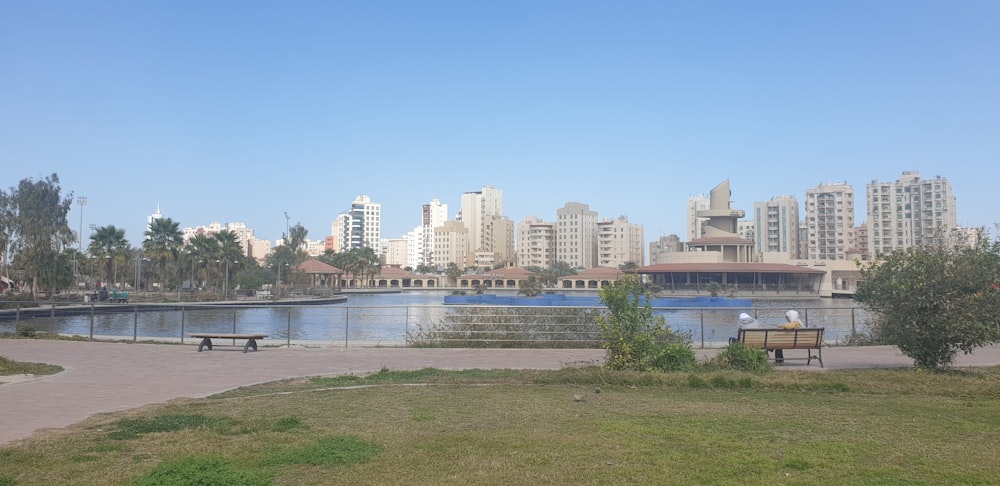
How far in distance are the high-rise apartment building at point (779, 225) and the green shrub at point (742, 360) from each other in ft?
590

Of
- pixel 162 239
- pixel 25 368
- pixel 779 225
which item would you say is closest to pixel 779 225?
pixel 779 225

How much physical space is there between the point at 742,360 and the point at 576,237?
17866cm

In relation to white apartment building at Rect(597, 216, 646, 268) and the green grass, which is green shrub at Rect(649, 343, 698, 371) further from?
white apartment building at Rect(597, 216, 646, 268)

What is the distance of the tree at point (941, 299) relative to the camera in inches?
400

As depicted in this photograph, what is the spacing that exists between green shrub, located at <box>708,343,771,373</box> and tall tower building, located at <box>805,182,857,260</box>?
6424 inches

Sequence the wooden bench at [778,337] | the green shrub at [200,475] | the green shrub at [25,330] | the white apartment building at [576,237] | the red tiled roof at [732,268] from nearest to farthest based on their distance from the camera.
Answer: the green shrub at [200,475] → the wooden bench at [778,337] → the green shrub at [25,330] → the red tiled roof at [732,268] → the white apartment building at [576,237]

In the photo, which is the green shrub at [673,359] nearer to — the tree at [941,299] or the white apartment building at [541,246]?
the tree at [941,299]

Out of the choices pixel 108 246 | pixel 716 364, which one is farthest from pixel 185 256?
pixel 716 364

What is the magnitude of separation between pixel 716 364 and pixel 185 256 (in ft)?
247

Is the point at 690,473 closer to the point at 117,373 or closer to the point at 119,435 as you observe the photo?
the point at 119,435

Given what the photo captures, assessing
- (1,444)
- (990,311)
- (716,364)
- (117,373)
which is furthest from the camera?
(117,373)

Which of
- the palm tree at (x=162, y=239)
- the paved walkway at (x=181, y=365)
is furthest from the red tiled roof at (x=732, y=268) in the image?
the paved walkway at (x=181, y=365)

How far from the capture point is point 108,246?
227ft

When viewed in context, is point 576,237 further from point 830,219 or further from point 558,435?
point 558,435
